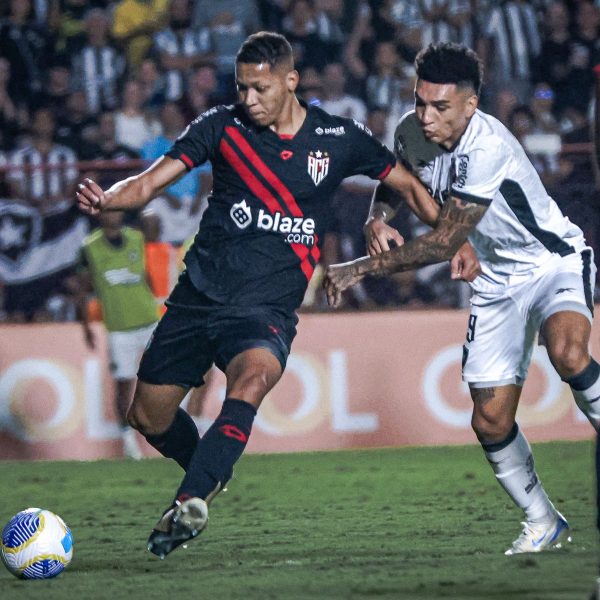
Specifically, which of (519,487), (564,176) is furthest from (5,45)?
(519,487)

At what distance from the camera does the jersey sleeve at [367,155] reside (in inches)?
281

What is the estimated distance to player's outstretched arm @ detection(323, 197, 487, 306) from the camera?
22.4ft

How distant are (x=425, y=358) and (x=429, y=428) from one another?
2.10 feet

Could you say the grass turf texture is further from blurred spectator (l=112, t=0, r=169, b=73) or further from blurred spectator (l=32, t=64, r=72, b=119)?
blurred spectator (l=112, t=0, r=169, b=73)

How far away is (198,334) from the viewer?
703 cm

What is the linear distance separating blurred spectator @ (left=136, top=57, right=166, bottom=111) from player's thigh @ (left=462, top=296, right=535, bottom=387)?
8.63 meters

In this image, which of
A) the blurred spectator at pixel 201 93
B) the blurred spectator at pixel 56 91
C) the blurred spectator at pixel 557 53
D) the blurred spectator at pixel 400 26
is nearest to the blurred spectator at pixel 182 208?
the blurred spectator at pixel 201 93

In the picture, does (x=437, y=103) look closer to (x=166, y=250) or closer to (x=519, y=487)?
(x=519, y=487)

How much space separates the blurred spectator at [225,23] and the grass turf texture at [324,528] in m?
5.04

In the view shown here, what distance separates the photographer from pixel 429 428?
12.9m

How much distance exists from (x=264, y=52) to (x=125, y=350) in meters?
6.37

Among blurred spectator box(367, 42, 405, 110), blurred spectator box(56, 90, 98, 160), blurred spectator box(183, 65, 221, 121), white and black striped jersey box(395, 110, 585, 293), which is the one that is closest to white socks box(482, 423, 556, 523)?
white and black striped jersey box(395, 110, 585, 293)

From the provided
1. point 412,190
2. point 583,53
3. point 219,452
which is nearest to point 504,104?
point 583,53

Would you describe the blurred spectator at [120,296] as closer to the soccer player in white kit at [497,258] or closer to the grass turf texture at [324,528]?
the grass turf texture at [324,528]
